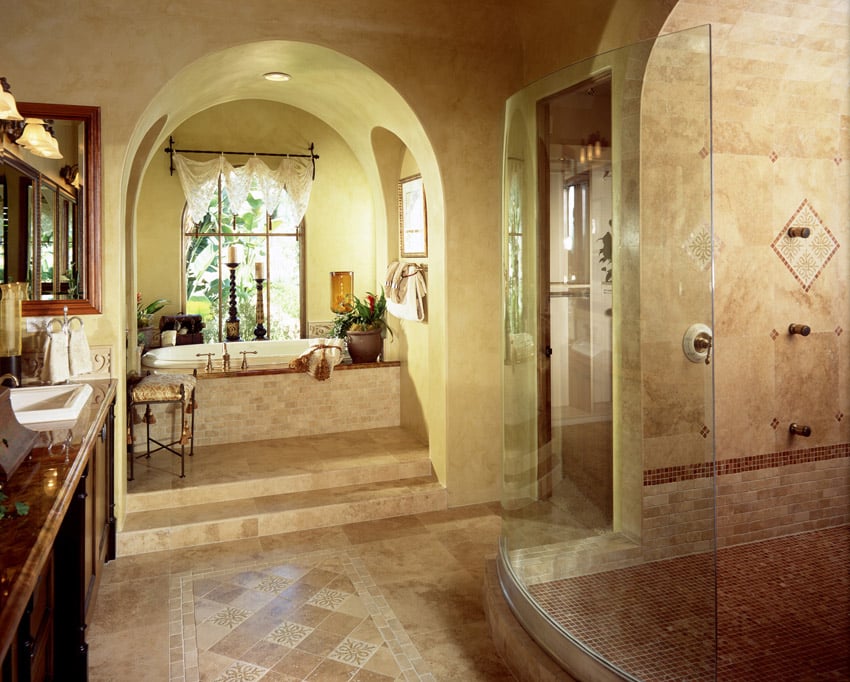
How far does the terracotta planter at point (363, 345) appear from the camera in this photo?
565 cm

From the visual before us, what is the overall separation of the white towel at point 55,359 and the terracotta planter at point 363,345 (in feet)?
8.23

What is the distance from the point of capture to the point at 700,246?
2.20 m

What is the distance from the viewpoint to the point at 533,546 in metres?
2.80

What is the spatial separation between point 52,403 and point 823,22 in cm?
392

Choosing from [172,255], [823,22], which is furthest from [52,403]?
[172,255]

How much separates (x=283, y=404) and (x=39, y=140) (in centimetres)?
247

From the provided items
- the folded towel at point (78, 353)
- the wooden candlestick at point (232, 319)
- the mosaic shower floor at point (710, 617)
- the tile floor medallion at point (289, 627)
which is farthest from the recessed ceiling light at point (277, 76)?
the mosaic shower floor at point (710, 617)

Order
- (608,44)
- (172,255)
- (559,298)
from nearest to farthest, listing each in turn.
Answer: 1. (559,298)
2. (608,44)
3. (172,255)

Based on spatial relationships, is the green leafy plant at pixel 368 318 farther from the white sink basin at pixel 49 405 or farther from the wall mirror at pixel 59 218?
the white sink basin at pixel 49 405

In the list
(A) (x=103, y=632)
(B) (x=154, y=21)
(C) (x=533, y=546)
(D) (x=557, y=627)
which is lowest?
(A) (x=103, y=632)

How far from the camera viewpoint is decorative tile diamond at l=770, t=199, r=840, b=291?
383 centimetres

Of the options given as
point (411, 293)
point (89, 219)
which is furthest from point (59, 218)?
point (411, 293)

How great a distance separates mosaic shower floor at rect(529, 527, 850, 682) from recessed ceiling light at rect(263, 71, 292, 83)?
3.90 metres

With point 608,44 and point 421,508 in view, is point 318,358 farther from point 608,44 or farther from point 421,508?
point 608,44
